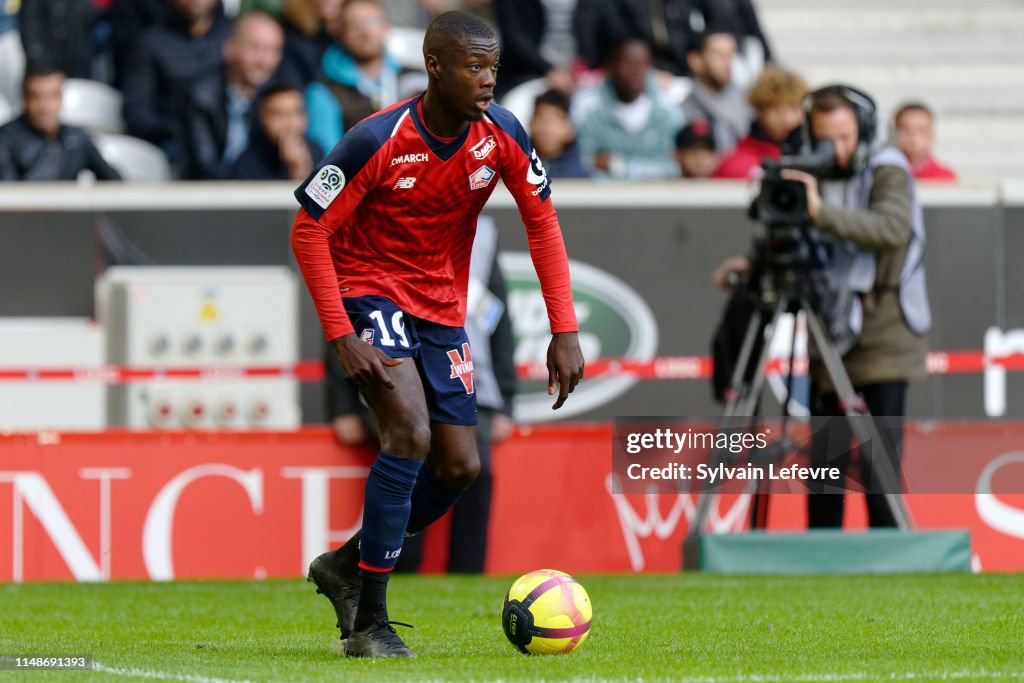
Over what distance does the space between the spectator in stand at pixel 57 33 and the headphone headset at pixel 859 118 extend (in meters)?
Result: 6.45

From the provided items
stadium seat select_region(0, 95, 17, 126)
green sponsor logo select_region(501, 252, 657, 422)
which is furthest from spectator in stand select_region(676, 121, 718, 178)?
stadium seat select_region(0, 95, 17, 126)

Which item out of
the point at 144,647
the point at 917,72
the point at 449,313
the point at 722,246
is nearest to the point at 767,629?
the point at 449,313

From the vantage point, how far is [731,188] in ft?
39.5

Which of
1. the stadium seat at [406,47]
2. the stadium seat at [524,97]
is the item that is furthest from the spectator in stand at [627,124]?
the stadium seat at [406,47]

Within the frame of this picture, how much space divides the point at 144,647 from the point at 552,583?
1.55 m

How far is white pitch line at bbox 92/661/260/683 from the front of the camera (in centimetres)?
526

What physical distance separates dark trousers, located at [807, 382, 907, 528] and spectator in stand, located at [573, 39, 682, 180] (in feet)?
12.2

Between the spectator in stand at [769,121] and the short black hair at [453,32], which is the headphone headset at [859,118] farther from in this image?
the short black hair at [453,32]

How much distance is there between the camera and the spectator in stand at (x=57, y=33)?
45.3 feet

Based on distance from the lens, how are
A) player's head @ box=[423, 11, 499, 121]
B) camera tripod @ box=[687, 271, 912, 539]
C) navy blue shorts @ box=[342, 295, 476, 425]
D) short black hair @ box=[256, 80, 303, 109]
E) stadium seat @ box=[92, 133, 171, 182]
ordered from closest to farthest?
player's head @ box=[423, 11, 499, 121], navy blue shorts @ box=[342, 295, 476, 425], camera tripod @ box=[687, 271, 912, 539], short black hair @ box=[256, 80, 303, 109], stadium seat @ box=[92, 133, 171, 182]

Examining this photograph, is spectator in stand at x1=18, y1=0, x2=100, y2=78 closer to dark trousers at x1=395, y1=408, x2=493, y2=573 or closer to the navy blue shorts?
dark trousers at x1=395, y1=408, x2=493, y2=573

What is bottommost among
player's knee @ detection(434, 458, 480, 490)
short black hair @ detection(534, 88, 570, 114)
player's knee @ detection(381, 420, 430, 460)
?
player's knee @ detection(434, 458, 480, 490)

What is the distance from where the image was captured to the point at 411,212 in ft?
20.1

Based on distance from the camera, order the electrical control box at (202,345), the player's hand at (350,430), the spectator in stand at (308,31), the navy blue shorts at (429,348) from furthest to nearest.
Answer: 1. the spectator in stand at (308,31)
2. the electrical control box at (202,345)
3. the player's hand at (350,430)
4. the navy blue shorts at (429,348)
